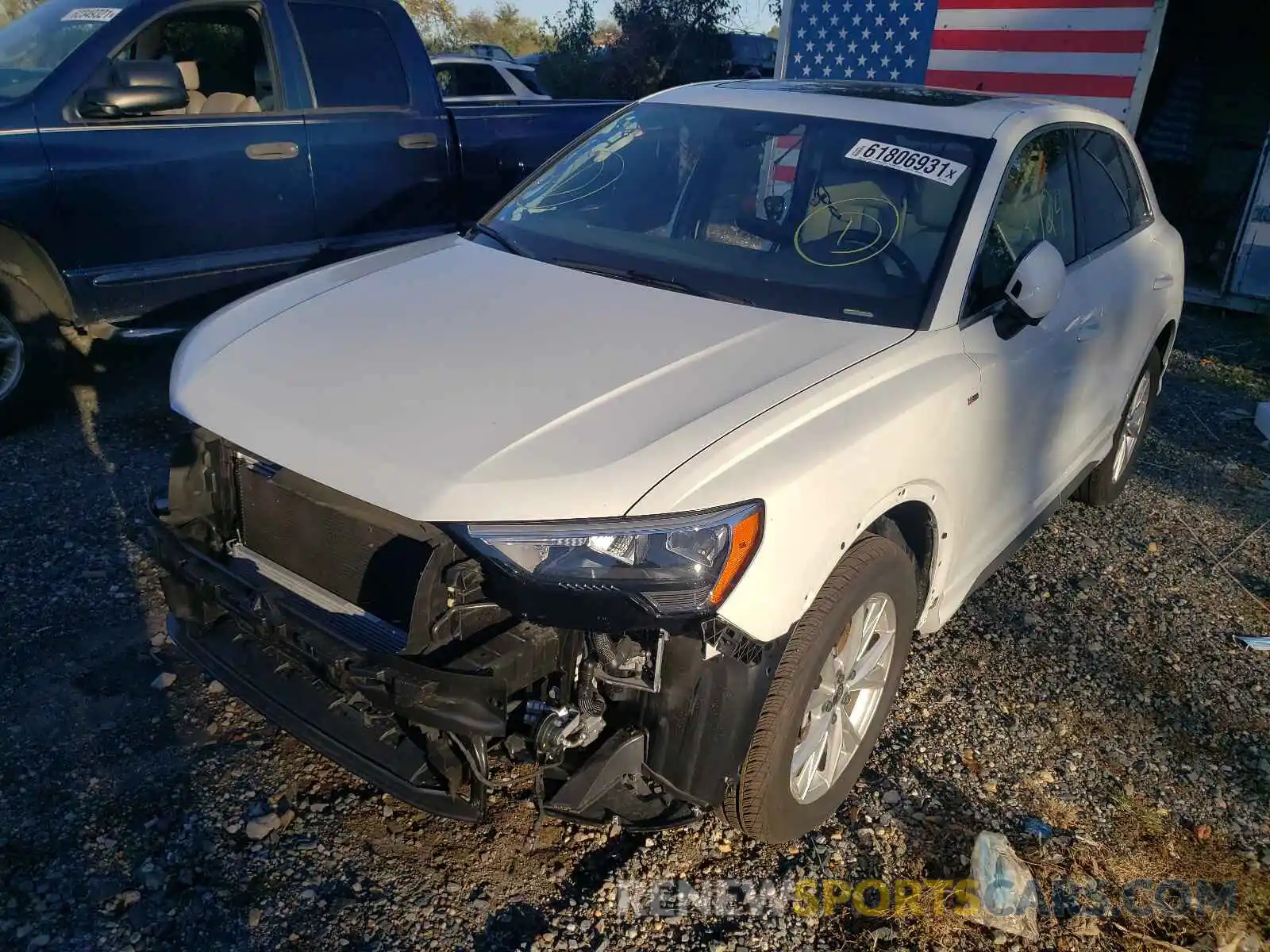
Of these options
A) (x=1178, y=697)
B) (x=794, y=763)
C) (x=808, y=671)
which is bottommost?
(x=1178, y=697)

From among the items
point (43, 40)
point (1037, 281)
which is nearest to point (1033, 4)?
point (1037, 281)

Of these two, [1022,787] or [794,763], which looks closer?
[794,763]

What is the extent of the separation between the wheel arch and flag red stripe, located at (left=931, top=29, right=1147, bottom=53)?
22.9 feet

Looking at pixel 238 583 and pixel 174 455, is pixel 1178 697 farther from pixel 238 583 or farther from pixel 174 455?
pixel 174 455

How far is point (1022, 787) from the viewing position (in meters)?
2.95

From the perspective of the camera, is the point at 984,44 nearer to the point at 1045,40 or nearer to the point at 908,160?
the point at 1045,40

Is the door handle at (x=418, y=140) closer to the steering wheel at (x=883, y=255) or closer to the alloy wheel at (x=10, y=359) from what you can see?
the alloy wheel at (x=10, y=359)

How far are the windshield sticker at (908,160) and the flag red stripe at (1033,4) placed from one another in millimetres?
5614

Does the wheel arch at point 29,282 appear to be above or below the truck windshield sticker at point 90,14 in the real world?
below

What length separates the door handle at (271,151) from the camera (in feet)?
16.8

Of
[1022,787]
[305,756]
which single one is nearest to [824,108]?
[1022,787]

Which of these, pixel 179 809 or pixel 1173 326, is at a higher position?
pixel 1173 326

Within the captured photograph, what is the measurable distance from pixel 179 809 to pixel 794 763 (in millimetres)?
1599

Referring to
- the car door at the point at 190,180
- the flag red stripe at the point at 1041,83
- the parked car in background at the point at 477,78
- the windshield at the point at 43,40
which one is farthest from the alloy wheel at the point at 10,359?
the parked car in background at the point at 477,78
